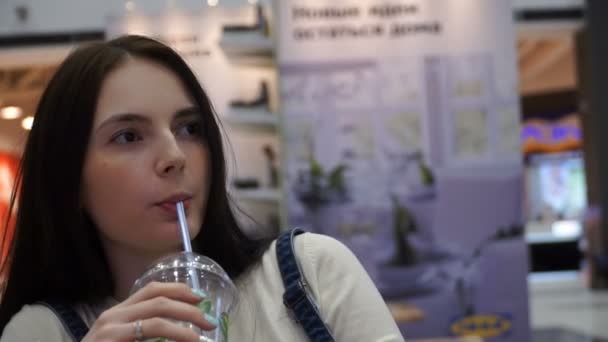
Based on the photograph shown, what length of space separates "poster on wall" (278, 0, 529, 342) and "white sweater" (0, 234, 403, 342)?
14.8 ft

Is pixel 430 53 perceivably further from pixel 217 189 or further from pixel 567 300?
pixel 567 300

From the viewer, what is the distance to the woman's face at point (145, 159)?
1136 millimetres

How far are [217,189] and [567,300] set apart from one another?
407 inches

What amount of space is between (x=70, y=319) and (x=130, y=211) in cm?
18

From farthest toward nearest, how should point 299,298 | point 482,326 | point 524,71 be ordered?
point 524,71 → point 482,326 → point 299,298

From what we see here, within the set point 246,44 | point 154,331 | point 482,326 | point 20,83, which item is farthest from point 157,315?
point 20,83

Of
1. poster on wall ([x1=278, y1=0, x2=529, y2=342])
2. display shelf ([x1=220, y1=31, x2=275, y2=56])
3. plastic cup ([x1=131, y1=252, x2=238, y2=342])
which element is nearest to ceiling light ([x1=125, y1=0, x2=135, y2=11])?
display shelf ([x1=220, y1=31, x2=275, y2=56])

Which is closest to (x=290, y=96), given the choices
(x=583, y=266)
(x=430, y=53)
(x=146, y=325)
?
(x=430, y=53)

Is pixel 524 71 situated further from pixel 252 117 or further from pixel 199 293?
pixel 199 293

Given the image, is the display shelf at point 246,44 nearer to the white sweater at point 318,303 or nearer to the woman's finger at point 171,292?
the white sweater at point 318,303

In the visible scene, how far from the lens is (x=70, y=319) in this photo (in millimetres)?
1182

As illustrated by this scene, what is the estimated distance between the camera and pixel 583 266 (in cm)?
1488

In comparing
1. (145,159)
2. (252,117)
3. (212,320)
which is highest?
(145,159)

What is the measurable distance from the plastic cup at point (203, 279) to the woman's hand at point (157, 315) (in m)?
0.05
